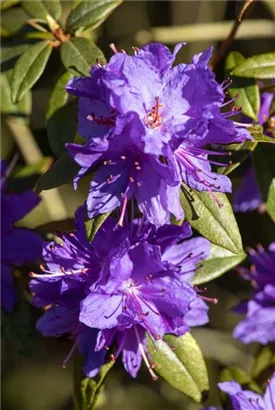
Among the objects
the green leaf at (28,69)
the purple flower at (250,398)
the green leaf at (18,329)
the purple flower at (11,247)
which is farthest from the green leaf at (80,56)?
the purple flower at (250,398)

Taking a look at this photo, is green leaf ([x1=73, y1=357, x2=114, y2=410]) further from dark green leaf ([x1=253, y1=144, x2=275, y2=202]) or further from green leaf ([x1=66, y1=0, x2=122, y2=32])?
green leaf ([x1=66, y1=0, x2=122, y2=32])

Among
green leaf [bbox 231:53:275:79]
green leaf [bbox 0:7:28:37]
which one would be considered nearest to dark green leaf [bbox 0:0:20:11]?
green leaf [bbox 0:7:28:37]

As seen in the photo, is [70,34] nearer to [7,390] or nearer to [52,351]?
[52,351]

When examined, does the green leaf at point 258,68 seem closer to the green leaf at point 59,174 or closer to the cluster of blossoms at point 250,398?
the green leaf at point 59,174

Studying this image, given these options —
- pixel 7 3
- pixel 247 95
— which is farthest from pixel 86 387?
pixel 7 3


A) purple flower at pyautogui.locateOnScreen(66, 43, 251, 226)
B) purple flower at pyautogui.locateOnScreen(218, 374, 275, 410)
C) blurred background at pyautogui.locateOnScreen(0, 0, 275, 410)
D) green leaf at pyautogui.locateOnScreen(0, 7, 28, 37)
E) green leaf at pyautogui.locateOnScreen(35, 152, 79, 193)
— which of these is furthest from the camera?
blurred background at pyautogui.locateOnScreen(0, 0, 275, 410)

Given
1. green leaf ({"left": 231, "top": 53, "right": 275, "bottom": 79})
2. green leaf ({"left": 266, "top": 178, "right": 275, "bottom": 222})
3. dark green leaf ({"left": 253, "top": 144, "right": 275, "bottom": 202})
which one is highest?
green leaf ({"left": 231, "top": 53, "right": 275, "bottom": 79})

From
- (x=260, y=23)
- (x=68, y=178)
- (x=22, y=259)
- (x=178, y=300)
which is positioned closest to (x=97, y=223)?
(x=68, y=178)
